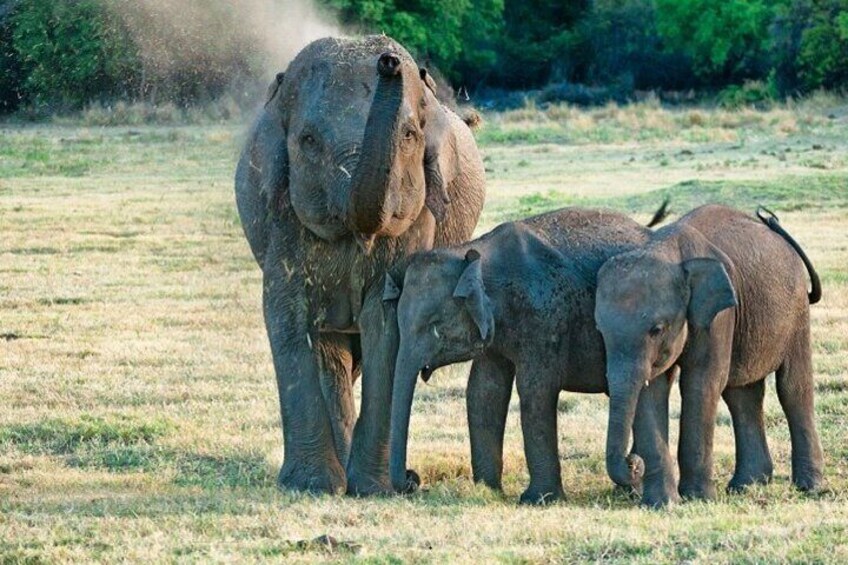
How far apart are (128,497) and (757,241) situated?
351 centimetres

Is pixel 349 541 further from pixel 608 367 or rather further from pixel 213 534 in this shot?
pixel 608 367

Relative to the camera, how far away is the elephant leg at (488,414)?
33.5ft

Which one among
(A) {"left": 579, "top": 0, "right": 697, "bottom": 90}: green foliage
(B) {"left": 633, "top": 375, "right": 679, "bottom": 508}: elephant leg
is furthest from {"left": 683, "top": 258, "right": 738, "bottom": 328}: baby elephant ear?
(A) {"left": 579, "top": 0, "right": 697, "bottom": 90}: green foliage

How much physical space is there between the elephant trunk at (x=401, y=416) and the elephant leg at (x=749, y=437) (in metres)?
1.81

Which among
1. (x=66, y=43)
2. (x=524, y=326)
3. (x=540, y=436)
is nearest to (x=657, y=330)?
(x=524, y=326)

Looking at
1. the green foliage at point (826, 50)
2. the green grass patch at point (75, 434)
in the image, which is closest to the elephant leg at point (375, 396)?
the green grass patch at point (75, 434)

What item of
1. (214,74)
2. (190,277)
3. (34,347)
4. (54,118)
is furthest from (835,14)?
(34,347)

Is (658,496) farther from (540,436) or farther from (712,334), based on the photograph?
(712,334)

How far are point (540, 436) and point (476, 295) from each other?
791 millimetres

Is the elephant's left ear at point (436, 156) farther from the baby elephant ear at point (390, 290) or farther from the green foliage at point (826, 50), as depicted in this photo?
the green foliage at point (826, 50)

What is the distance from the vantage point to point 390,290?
9953 mm

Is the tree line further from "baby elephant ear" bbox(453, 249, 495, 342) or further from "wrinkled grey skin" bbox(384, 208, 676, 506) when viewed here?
"baby elephant ear" bbox(453, 249, 495, 342)

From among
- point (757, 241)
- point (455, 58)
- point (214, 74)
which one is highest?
point (757, 241)

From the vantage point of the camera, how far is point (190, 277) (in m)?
19.1
